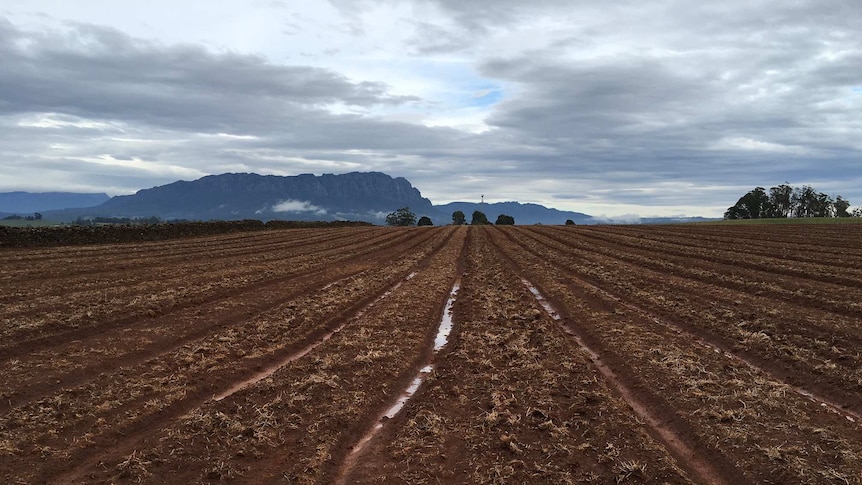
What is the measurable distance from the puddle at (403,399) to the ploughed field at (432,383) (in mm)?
52

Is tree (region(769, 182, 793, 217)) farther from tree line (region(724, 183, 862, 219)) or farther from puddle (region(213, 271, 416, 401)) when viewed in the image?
puddle (region(213, 271, 416, 401))

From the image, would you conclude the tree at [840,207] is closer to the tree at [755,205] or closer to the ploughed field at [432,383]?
the tree at [755,205]

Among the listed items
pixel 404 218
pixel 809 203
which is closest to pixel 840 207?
pixel 809 203

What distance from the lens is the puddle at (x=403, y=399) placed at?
6977 mm

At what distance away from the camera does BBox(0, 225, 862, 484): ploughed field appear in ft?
22.3

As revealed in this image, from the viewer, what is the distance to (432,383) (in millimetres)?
10031

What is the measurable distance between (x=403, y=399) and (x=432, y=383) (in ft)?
2.76

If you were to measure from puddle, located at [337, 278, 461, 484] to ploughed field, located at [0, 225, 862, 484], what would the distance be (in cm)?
5

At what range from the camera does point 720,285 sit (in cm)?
2030

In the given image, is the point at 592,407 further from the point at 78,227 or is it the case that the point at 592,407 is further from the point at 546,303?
the point at 78,227

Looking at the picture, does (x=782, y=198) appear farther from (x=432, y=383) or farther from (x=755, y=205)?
(x=432, y=383)


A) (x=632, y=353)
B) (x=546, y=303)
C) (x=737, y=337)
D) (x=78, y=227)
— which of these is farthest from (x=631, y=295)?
(x=78, y=227)

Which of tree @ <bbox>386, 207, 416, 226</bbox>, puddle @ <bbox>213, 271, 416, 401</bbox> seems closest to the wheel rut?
puddle @ <bbox>213, 271, 416, 401</bbox>

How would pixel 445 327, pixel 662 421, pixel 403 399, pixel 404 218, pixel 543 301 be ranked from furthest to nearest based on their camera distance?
1. pixel 404 218
2. pixel 543 301
3. pixel 445 327
4. pixel 403 399
5. pixel 662 421
